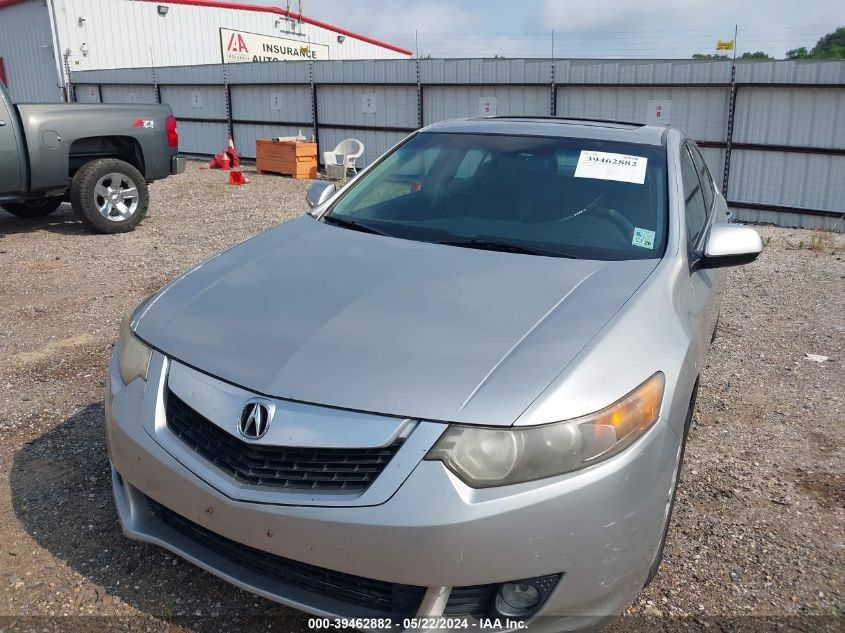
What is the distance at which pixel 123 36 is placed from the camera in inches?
944

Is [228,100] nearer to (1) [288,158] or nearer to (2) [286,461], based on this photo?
(1) [288,158]

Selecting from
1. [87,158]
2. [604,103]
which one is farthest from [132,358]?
[604,103]

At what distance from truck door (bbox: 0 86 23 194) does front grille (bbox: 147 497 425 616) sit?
6.98 metres

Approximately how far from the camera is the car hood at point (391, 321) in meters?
2.06

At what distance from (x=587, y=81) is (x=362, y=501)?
12.1 metres

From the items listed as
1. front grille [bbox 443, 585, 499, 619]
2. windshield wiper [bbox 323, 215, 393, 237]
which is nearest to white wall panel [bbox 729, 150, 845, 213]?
windshield wiper [bbox 323, 215, 393, 237]

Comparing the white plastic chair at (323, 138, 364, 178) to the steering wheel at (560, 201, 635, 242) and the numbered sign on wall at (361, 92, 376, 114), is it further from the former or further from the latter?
the steering wheel at (560, 201, 635, 242)

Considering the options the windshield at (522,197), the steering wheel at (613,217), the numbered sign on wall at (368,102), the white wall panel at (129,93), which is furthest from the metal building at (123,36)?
the steering wheel at (613,217)

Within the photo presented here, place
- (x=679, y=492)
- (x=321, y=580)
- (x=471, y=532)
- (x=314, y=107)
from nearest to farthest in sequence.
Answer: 1. (x=471, y=532)
2. (x=321, y=580)
3. (x=679, y=492)
4. (x=314, y=107)

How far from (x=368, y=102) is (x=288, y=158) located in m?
2.08

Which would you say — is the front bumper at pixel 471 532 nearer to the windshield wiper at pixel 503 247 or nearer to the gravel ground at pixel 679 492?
the gravel ground at pixel 679 492

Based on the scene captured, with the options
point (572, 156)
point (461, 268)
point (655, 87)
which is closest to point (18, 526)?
Result: point (461, 268)

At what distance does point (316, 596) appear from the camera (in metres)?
2.10

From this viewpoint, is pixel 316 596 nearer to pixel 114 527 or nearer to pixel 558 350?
pixel 558 350
